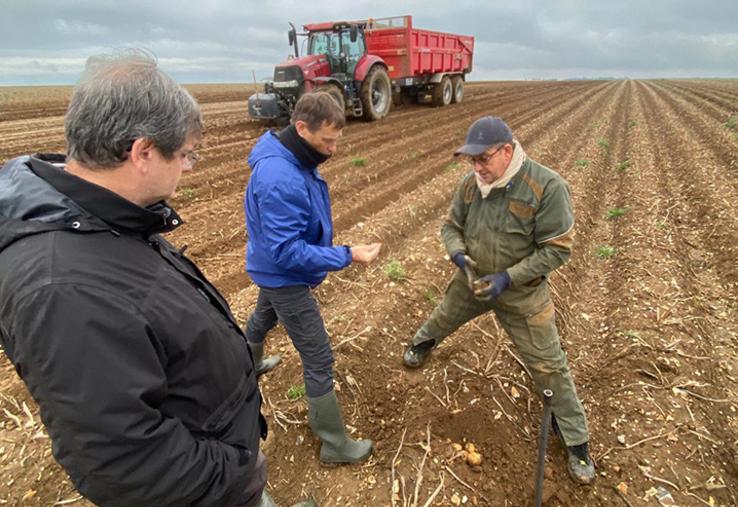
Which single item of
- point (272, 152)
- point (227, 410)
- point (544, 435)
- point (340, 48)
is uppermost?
point (340, 48)

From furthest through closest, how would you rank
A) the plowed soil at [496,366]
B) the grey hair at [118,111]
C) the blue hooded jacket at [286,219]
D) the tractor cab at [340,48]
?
the tractor cab at [340,48], the plowed soil at [496,366], the blue hooded jacket at [286,219], the grey hair at [118,111]

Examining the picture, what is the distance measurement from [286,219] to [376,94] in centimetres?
1483

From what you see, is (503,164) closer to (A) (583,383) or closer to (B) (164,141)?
(B) (164,141)

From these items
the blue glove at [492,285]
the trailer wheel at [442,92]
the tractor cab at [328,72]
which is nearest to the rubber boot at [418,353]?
the blue glove at [492,285]

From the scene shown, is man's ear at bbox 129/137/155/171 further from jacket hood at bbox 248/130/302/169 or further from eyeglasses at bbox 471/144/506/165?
eyeglasses at bbox 471/144/506/165

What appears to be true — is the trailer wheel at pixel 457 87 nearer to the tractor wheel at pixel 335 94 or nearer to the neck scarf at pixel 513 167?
the tractor wheel at pixel 335 94

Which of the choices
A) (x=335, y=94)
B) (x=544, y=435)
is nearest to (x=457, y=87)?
(x=335, y=94)

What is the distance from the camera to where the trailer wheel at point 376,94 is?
14.7 m

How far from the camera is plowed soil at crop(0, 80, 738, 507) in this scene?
284 centimetres

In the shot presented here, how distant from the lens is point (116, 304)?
3.64 ft

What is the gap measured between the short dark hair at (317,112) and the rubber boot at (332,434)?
5.44 feet

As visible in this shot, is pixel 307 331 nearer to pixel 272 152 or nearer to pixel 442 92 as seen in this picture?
pixel 272 152

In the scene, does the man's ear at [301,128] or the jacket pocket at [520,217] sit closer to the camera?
the man's ear at [301,128]

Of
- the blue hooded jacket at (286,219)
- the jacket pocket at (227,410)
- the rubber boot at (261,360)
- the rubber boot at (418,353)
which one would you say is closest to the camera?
the jacket pocket at (227,410)
